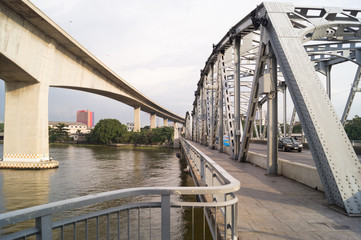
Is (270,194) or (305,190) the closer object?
(270,194)

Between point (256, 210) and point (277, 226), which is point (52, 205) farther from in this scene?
point (256, 210)

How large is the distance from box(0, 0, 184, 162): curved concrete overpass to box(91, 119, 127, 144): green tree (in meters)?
46.7

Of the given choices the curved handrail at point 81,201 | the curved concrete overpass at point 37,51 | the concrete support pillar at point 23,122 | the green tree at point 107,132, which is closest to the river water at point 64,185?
the concrete support pillar at point 23,122

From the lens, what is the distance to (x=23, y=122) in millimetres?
22391

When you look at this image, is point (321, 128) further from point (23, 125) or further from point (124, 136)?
point (124, 136)

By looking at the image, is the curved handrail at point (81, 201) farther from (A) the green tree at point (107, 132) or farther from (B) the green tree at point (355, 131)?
(A) the green tree at point (107, 132)

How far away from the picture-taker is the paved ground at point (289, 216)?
166 inches

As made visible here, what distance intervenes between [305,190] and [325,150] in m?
1.98

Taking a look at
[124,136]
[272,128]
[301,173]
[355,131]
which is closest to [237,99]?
[272,128]

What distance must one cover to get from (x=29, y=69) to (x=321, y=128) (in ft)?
70.3

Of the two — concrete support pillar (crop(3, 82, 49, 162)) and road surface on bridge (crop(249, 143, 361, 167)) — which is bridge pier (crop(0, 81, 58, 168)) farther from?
road surface on bridge (crop(249, 143, 361, 167))

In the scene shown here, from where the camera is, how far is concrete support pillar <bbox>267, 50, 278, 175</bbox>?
988cm

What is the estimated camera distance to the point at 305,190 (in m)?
7.39

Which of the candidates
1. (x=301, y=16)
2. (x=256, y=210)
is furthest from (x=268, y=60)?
(x=256, y=210)
